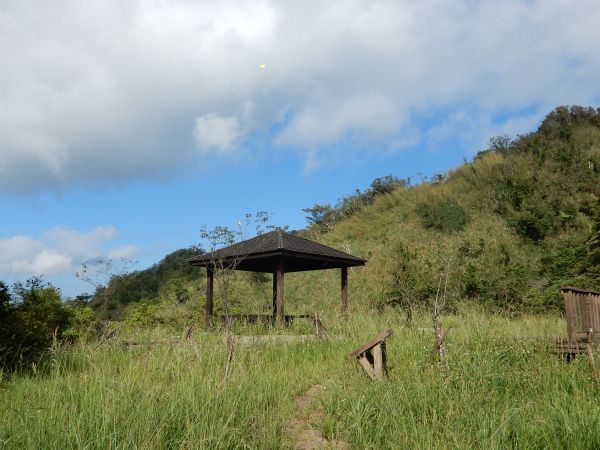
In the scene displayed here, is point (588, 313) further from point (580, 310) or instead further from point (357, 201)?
point (357, 201)

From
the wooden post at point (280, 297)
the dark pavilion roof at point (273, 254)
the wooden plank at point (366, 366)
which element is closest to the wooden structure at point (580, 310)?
the wooden plank at point (366, 366)

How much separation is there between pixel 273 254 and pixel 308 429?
814 centimetres

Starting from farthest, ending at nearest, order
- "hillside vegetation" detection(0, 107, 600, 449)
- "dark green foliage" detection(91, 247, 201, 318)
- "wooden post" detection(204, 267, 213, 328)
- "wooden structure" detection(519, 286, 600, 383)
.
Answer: "dark green foliage" detection(91, 247, 201, 318)
"wooden post" detection(204, 267, 213, 328)
"wooden structure" detection(519, 286, 600, 383)
"hillside vegetation" detection(0, 107, 600, 449)

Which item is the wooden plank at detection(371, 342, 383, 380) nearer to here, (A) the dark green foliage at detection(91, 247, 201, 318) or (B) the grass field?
(B) the grass field

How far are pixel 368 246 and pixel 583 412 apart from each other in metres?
20.0

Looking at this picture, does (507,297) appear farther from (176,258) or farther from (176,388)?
(176,258)

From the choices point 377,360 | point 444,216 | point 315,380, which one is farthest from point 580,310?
point 444,216

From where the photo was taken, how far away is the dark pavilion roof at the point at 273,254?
1282 centimetres

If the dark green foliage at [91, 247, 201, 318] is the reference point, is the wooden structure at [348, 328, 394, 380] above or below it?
below

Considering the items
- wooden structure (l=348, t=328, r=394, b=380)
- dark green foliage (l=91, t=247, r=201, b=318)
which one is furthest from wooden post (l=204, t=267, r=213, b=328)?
dark green foliage (l=91, t=247, r=201, b=318)

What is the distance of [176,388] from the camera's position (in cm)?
473

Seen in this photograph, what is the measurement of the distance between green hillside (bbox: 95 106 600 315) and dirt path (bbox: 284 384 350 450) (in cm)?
748

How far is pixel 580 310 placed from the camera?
7523mm

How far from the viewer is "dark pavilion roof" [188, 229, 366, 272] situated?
42.1 ft
